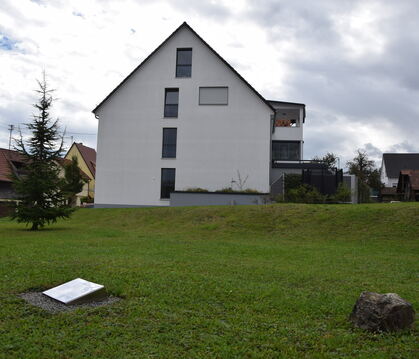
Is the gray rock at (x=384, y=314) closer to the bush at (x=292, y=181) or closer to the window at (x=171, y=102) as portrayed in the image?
the bush at (x=292, y=181)

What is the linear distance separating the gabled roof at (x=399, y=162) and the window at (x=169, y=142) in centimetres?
5387

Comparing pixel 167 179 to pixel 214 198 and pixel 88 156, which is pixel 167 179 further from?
pixel 88 156

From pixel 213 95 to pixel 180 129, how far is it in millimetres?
3329

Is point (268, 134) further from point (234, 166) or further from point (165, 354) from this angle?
point (165, 354)

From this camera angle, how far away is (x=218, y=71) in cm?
2977

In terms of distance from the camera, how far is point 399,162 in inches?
2891

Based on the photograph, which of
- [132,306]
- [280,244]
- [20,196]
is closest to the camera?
[132,306]

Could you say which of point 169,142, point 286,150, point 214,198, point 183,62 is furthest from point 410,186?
point 183,62

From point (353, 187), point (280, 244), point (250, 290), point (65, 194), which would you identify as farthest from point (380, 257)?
point (353, 187)

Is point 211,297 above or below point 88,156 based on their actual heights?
below

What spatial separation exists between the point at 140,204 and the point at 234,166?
7.10m

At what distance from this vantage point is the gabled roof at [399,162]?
72.3 meters

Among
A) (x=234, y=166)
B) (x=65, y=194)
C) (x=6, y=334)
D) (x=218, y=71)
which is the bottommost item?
(x=6, y=334)

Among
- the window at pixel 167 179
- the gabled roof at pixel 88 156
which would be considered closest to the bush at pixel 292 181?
the window at pixel 167 179
